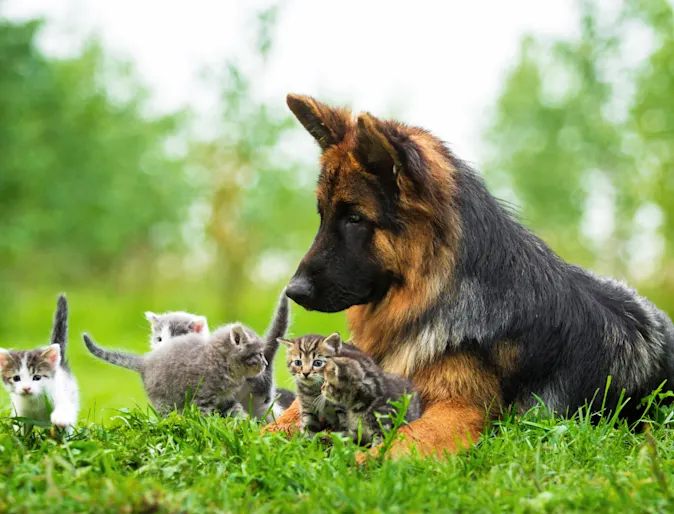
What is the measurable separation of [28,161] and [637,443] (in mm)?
22399

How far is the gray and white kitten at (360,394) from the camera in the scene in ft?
15.7

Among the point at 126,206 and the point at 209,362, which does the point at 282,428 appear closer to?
the point at 209,362

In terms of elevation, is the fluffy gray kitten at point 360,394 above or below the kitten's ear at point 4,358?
below

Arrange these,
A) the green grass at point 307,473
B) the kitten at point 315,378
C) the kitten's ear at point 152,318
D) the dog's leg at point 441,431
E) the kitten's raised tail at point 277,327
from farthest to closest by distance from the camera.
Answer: the kitten's ear at point 152,318 → the kitten's raised tail at point 277,327 → the kitten at point 315,378 → the dog's leg at point 441,431 → the green grass at point 307,473

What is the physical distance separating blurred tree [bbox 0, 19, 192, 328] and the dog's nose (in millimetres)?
19963

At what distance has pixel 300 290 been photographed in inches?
212

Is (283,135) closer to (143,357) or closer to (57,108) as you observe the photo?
(57,108)

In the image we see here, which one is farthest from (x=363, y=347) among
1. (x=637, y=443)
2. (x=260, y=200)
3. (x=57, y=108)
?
(x=57, y=108)

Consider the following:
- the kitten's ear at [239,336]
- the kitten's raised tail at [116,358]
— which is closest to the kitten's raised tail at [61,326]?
the kitten's raised tail at [116,358]

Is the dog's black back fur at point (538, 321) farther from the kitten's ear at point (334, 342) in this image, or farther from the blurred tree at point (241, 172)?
the blurred tree at point (241, 172)

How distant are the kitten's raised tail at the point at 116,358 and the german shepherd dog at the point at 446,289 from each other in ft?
4.58

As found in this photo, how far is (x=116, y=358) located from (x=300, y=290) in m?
1.73

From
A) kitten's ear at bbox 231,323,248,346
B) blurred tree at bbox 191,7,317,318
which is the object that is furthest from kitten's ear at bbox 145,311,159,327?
blurred tree at bbox 191,7,317,318

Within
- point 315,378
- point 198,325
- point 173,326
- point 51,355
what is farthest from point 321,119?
point 51,355
